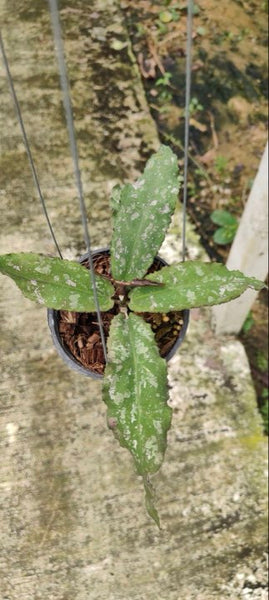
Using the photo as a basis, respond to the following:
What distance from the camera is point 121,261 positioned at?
109cm

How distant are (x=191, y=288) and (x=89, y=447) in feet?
2.87

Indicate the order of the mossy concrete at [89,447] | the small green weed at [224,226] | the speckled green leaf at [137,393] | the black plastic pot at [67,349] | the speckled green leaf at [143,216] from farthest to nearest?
1. the small green weed at [224,226]
2. the mossy concrete at [89,447]
3. the black plastic pot at [67,349]
4. the speckled green leaf at [143,216]
5. the speckled green leaf at [137,393]

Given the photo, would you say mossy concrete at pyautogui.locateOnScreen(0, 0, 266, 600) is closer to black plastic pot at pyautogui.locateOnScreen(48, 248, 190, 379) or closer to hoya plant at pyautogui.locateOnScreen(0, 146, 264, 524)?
black plastic pot at pyautogui.locateOnScreen(48, 248, 190, 379)

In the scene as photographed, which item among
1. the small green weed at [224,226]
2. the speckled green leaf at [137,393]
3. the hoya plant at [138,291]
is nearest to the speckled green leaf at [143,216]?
the hoya plant at [138,291]

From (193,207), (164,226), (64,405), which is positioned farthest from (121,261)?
(193,207)

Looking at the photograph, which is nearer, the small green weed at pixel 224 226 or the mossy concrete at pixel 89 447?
the mossy concrete at pixel 89 447

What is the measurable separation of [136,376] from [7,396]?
1.35ft

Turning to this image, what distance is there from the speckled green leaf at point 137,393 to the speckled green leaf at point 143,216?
4.6 inches

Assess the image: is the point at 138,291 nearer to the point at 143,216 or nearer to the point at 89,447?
the point at 143,216

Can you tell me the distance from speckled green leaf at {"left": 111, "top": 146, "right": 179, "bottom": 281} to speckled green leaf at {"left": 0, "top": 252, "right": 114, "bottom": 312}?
7cm

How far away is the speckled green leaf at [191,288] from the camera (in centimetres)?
100

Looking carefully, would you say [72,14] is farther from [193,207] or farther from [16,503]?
[16,503]

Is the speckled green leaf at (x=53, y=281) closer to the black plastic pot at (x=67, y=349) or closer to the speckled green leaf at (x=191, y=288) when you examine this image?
the speckled green leaf at (x=191, y=288)

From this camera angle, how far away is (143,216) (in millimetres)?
1090
